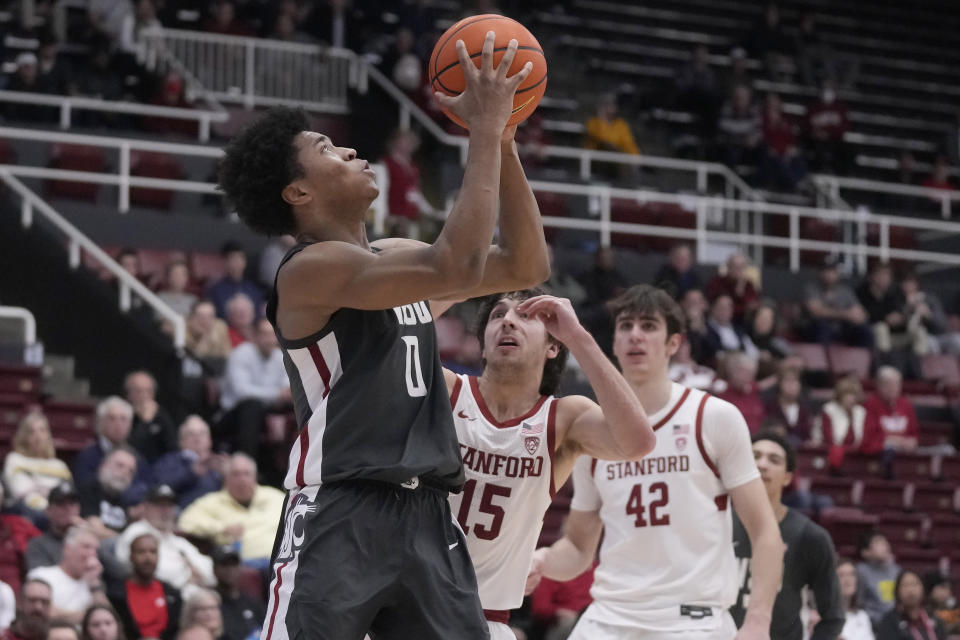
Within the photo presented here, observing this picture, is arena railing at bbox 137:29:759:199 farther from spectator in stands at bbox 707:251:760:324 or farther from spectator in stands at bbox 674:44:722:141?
spectator in stands at bbox 707:251:760:324

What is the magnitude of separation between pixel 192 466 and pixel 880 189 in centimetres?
1138

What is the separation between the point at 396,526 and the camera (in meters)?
4.34

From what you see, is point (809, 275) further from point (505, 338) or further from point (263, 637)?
point (263, 637)

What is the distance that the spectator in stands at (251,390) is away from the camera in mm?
11852

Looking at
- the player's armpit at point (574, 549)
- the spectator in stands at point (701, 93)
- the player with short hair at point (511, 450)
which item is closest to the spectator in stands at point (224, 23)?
the spectator in stands at point (701, 93)

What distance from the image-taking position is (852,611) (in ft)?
39.0

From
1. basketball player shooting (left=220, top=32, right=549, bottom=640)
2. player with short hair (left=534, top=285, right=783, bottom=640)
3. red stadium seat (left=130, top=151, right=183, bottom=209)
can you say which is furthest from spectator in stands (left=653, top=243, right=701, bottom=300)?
basketball player shooting (left=220, top=32, right=549, bottom=640)

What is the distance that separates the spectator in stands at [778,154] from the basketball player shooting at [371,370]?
15.6 metres

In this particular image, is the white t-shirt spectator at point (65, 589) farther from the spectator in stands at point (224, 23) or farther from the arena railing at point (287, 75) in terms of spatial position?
the spectator in stands at point (224, 23)

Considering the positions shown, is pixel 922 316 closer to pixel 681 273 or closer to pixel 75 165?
pixel 681 273

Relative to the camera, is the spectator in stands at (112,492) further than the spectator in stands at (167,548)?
Yes

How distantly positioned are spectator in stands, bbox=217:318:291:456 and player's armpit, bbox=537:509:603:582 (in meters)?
5.56

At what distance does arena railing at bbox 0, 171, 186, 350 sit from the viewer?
1258cm

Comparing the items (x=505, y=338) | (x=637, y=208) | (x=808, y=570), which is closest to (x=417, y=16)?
(x=637, y=208)
